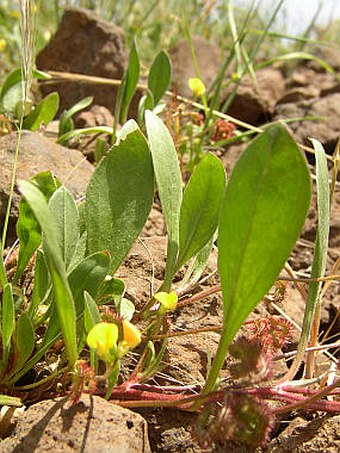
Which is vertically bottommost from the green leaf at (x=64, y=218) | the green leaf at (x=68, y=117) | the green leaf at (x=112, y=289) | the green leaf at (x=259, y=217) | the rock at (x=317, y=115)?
the green leaf at (x=68, y=117)

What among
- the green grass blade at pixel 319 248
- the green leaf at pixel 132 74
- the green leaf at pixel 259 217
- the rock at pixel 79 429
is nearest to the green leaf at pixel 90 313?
the rock at pixel 79 429

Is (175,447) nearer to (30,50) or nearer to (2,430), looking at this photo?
(2,430)

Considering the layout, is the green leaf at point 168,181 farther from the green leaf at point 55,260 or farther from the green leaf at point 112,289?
the green leaf at point 55,260

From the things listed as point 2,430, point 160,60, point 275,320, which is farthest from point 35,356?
point 160,60

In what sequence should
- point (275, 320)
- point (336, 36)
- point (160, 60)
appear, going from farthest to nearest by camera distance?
point (336, 36)
point (160, 60)
point (275, 320)

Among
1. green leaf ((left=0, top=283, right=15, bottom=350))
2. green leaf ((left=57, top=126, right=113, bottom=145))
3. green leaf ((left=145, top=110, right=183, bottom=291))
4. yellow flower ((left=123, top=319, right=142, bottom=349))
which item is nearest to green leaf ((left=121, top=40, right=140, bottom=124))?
green leaf ((left=57, top=126, right=113, bottom=145))

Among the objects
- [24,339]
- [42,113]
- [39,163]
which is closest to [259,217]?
[24,339]
